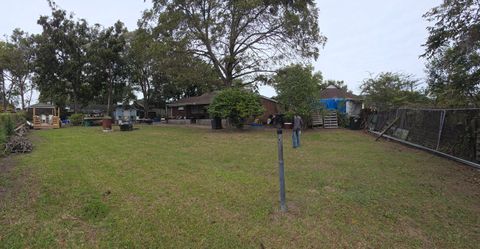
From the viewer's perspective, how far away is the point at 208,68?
20.0 metres

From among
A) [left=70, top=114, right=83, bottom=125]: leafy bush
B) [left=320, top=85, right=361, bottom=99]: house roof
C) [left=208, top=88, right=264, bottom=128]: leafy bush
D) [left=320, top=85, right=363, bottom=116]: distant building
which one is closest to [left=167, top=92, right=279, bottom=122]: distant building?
[left=320, top=85, right=361, bottom=99]: house roof

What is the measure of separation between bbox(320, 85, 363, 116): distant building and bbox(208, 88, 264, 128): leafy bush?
8.47 m

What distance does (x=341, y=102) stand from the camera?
76.0 feet

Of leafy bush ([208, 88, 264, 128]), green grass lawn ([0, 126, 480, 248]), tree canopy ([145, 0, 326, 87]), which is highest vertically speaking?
tree canopy ([145, 0, 326, 87])

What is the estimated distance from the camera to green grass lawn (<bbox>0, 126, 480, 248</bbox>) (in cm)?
299

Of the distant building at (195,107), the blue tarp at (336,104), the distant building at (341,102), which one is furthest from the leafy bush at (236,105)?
the distant building at (195,107)

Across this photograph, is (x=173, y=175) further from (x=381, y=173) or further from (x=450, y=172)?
(x=450, y=172)

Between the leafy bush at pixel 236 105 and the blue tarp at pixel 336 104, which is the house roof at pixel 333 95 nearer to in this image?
the blue tarp at pixel 336 104

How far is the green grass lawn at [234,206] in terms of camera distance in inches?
118

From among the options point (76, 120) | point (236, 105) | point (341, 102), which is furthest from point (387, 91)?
point (76, 120)

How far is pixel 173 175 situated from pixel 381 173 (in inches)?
180

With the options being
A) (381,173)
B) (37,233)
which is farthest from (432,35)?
(37,233)

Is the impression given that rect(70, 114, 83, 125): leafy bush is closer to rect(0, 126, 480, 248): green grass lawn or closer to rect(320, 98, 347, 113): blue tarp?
rect(0, 126, 480, 248): green grass lawn

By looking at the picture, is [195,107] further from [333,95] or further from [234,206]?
[234,206]
